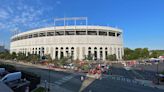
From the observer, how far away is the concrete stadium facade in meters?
127

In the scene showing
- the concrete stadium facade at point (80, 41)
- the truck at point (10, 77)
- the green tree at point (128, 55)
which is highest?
the concrete stadium facade at point (80, 41)

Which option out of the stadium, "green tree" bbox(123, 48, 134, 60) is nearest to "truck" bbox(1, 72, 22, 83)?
the stadium

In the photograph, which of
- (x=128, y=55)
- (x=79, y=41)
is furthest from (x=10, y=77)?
(x=128, y=55)

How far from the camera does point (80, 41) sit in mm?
127000

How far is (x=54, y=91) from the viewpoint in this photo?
1276 inches

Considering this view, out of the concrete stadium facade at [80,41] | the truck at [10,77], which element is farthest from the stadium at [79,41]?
the truck at [10,77]

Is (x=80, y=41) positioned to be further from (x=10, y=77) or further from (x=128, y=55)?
(x=10, y=77)

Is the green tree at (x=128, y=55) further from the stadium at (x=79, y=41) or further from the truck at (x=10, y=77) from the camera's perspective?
the truck at (x=10, y=77)

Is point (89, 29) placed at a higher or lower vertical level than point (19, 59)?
higher

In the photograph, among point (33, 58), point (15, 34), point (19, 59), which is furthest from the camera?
point (15, 34)

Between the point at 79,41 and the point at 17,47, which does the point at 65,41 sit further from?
the point at 17,47

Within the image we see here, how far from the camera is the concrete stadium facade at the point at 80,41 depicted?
127 metres

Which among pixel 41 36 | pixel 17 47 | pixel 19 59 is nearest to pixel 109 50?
pixel 41 36

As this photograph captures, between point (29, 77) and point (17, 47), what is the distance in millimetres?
141507
